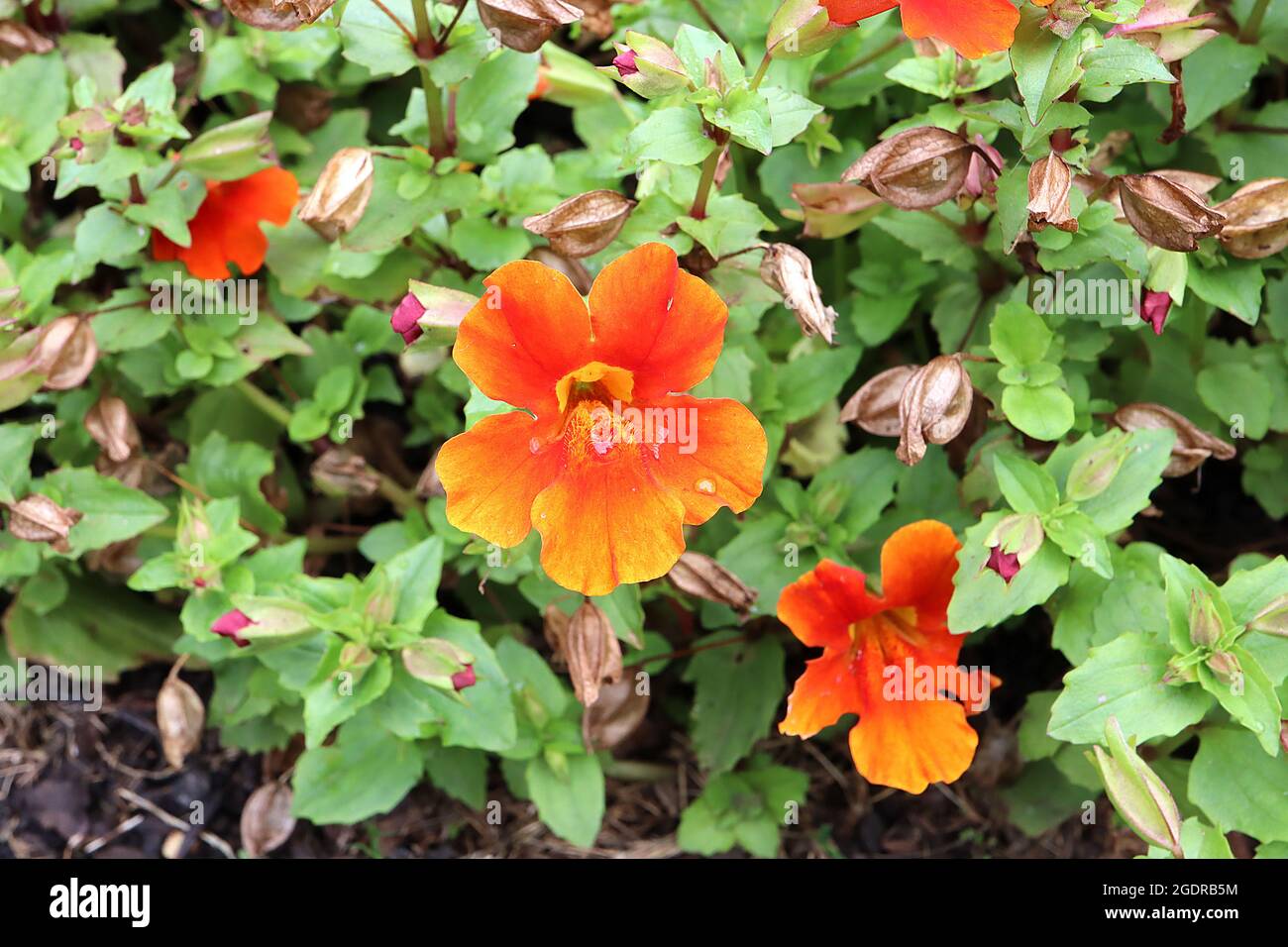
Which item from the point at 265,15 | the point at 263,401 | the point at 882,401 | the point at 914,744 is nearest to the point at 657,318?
the point at 882,401

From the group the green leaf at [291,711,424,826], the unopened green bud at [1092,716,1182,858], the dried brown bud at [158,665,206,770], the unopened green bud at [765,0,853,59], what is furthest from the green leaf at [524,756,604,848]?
the unopened green bud at [765,0,853,59]

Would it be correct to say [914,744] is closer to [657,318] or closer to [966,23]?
[657,318]

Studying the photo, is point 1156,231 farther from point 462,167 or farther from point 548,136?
point 548,136

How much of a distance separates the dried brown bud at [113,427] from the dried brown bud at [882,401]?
1202 millimetres

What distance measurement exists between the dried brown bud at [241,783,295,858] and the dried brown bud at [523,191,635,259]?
1196 millimetres

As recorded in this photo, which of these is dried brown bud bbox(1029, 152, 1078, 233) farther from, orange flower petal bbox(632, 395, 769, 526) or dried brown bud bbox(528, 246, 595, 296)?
dried brown bud bbox(528, 246, 595, 296)

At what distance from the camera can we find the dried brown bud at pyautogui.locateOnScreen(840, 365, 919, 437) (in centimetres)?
176

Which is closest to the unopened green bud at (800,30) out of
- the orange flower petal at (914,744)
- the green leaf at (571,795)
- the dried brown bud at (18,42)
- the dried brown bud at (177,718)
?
the orange flower petal at (914,744)

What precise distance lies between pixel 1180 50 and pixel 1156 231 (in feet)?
0.87

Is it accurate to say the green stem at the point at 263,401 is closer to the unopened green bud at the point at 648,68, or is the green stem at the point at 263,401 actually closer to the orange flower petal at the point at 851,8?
the unopened green bud at the point at 648,68

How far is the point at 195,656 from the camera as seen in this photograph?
224cm

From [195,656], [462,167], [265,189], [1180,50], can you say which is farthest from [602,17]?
[195,656]

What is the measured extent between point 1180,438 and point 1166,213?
414 mm

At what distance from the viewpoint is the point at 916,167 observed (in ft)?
5.12
